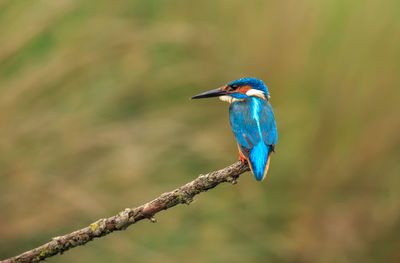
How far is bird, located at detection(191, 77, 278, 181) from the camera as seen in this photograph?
1.38m

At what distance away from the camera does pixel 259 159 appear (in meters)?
1.38

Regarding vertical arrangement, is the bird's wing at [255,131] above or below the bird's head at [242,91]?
below

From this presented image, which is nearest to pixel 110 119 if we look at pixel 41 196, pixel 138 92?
pixel 138 92

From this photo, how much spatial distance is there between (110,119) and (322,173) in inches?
41.1

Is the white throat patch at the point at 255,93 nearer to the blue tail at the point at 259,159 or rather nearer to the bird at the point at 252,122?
the bird at the point at 252,122

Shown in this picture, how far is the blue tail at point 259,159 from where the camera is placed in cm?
130

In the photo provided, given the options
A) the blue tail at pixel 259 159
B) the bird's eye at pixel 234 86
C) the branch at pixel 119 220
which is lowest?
the branch at pixel 119 220

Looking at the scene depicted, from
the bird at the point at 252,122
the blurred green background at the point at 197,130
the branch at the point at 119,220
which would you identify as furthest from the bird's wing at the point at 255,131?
the blurred green background at the point at 197,130

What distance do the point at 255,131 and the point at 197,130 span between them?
1086 mm

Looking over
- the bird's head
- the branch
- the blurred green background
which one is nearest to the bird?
the bird's head

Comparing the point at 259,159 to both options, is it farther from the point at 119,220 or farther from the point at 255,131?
the point at 119,220

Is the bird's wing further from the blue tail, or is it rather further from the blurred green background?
the blurred green background

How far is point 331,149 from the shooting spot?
105 inches

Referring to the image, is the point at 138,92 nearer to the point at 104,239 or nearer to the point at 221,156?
the point at 221,156
